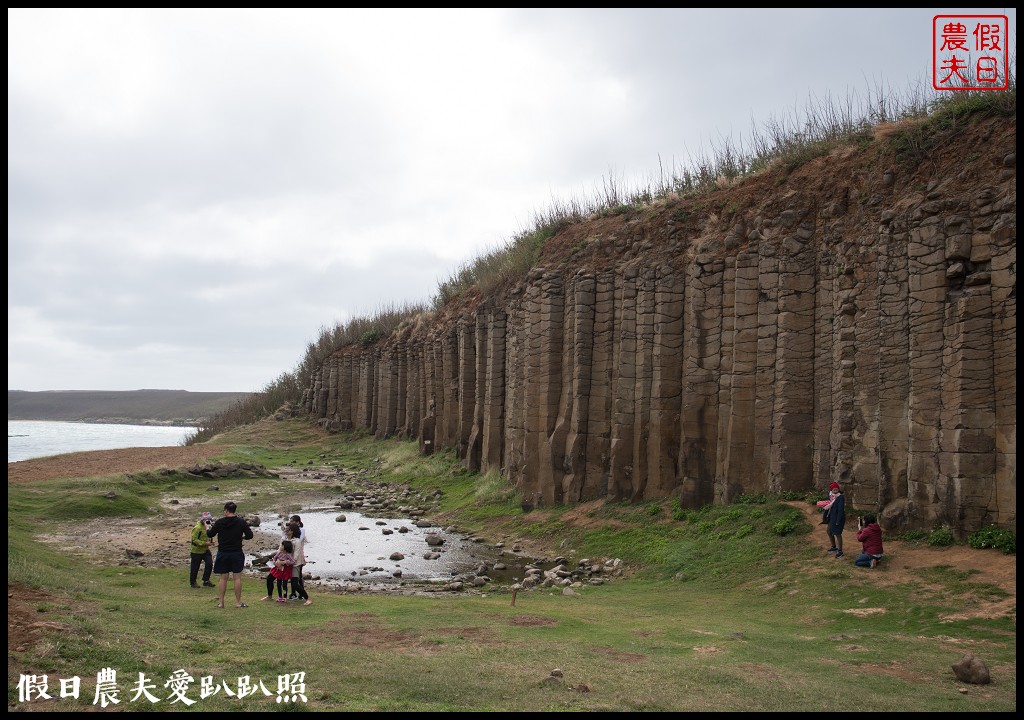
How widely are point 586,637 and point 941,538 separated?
702 cm

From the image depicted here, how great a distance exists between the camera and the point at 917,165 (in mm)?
16562

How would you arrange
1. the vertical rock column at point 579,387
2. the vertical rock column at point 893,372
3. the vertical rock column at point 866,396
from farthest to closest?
1. the vertical rock column at point 579,387
2. the vertical rock column at point 866,396
3. the vertical rock column at point 893,372

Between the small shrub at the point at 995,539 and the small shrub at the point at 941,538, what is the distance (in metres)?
0.31

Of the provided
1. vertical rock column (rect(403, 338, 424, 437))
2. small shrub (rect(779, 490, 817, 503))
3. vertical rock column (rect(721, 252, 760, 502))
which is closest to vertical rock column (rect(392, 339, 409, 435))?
vertical rock column (rect(403, 338, 424, 437))

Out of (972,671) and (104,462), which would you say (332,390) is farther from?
(972,671)

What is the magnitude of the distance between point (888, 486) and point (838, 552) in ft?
5.87

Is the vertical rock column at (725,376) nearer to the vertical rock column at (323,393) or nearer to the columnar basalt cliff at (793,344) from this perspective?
the columnar basalt cliff at (793,344)

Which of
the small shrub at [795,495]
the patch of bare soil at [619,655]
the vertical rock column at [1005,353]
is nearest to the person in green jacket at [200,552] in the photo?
the patch of bare soil at [619,655]

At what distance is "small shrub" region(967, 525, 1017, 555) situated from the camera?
12.4 m

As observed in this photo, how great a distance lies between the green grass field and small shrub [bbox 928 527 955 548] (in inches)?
36.8

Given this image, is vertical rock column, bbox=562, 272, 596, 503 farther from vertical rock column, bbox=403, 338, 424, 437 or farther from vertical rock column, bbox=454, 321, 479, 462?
vertical rock column, bbox=403, 338, 424, 437

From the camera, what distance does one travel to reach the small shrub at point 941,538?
522 inches

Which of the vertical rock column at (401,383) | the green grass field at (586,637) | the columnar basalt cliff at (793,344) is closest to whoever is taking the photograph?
the green grass field at (586,637)

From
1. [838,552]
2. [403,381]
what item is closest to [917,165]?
[838,552]
